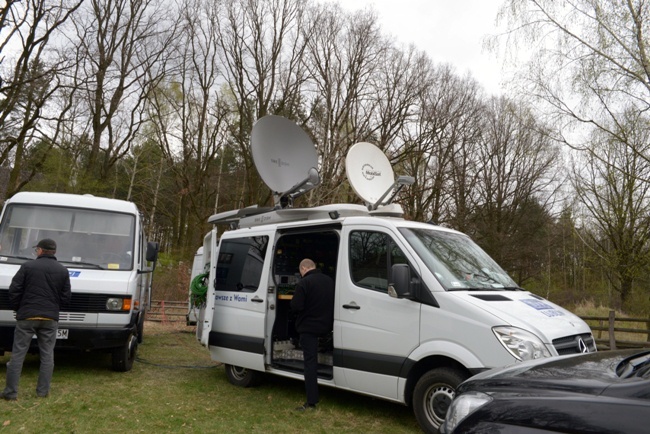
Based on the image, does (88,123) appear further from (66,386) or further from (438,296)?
(438,296)

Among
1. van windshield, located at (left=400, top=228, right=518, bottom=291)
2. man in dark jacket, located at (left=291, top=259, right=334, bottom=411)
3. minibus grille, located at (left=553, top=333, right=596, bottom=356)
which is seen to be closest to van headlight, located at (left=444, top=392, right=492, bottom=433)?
minibus grille, located at (left=553, top=333, right=596, bottom=356)

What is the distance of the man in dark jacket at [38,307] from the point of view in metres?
6.57

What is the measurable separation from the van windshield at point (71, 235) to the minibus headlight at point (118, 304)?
2.24ft

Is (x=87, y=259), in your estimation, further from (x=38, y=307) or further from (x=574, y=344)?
(x=574, y=344)

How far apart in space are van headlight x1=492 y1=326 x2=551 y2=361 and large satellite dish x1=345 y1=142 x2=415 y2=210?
2917mm

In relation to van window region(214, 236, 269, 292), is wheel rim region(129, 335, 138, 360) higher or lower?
lower

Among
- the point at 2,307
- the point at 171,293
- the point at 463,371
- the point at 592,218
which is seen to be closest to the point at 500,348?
the point at 463,371

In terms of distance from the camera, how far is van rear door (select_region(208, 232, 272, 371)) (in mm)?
7562

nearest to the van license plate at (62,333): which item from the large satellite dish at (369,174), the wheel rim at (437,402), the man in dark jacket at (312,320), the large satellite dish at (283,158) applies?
the man in dark jacket at (312,320)

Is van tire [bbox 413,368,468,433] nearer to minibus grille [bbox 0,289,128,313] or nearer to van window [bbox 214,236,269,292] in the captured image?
van window [bbox 214,236,269,292]

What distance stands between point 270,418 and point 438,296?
2537 millimetres

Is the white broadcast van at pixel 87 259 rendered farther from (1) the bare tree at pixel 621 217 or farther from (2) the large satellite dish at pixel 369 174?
(1) the bare tree at pixel 621 217

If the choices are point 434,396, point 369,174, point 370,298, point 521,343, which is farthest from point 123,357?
point 521,343

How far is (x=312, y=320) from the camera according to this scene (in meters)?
6.63
